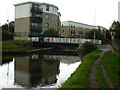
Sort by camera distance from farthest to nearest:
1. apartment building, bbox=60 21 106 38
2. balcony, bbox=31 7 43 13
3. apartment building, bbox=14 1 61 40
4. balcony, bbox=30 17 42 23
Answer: apartment building, bbox=60 21 106 38, balcony, bbox=31 7 43 13, balcony, bbox=30 17 42 23, apartment building, bbox=14 1 61 40

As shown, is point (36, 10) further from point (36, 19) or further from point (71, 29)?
point (71, 29)

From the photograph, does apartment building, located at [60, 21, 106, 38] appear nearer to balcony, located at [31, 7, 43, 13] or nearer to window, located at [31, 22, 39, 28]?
balcony, located at [31, 7, 43, 13]

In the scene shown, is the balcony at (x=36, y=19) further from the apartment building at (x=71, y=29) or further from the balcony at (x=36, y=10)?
the apartment building at (x=71, y=29)

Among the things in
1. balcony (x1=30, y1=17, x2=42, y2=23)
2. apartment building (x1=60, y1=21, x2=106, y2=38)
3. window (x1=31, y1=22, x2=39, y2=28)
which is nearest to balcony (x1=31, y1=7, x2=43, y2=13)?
balcony (x1=30, y1=17, x2=42, y2=23)

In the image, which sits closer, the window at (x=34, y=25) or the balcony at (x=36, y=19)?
the balcony at (x=36, y=19)

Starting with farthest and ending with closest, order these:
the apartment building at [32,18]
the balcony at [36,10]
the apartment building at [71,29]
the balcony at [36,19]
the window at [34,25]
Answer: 1. the apartment building at [71,29]
2. the balcony at [36,10]
3. the window at [34,25]
4. the balcony at [36,19]
5. the apartment building at [32,18]

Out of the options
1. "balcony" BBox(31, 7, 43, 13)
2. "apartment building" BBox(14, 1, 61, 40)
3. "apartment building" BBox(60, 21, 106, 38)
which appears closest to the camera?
"apartment building" BBox(14, 1, 61, 40)

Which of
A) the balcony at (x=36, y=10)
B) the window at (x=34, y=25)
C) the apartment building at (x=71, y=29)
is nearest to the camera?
the window at (x=34, y=25)

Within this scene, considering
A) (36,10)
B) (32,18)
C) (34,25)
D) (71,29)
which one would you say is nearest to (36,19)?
(32,18)

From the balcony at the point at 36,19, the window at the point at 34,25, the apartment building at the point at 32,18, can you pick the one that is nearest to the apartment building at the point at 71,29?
the apartment building at the point at 32,18

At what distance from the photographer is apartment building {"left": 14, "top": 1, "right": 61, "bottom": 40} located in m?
88.0

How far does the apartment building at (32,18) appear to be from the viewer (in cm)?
8800

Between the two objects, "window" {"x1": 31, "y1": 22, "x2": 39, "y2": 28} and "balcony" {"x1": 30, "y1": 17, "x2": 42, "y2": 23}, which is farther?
"window" {"x1": 31, "y1": 22, "x2": 39, "y2": 28}

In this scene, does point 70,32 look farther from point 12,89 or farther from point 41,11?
point 12,89
